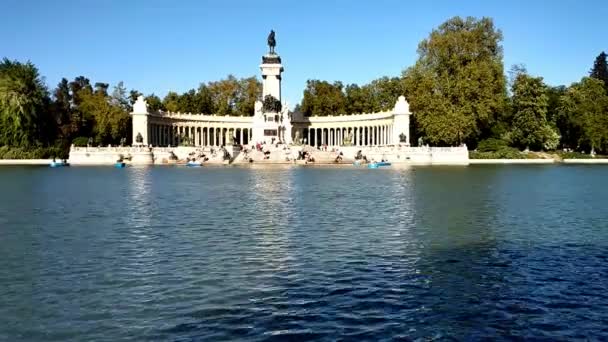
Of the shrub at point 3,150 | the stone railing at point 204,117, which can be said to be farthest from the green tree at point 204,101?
the shrub at point 3,150

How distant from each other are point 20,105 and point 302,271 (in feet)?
261

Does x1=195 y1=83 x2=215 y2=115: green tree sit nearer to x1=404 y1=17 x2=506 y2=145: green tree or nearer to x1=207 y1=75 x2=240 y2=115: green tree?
x1=207 y1=75 x2=240 y2=115: green tree

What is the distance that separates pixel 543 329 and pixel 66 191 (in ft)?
110

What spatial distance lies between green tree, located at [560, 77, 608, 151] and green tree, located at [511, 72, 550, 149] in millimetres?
6357

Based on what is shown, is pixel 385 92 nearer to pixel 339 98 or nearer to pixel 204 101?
pixel 339 98

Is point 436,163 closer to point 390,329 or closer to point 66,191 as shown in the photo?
point 66,191

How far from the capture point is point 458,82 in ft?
280

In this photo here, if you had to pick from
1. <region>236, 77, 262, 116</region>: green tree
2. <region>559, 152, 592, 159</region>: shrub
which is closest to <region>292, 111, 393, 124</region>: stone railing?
<region>236, 77, 262, 116</region>: green tree

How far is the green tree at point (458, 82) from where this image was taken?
276ft

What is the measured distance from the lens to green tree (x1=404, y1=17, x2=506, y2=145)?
276 feet

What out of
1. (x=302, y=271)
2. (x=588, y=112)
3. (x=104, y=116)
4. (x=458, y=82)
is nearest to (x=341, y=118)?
(x=458, y=82)

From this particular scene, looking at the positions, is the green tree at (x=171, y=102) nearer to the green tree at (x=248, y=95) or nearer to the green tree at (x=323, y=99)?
the green tree at (x=248, y=95)

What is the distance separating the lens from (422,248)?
61.2ft

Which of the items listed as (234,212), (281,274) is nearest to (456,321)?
(281,274)
